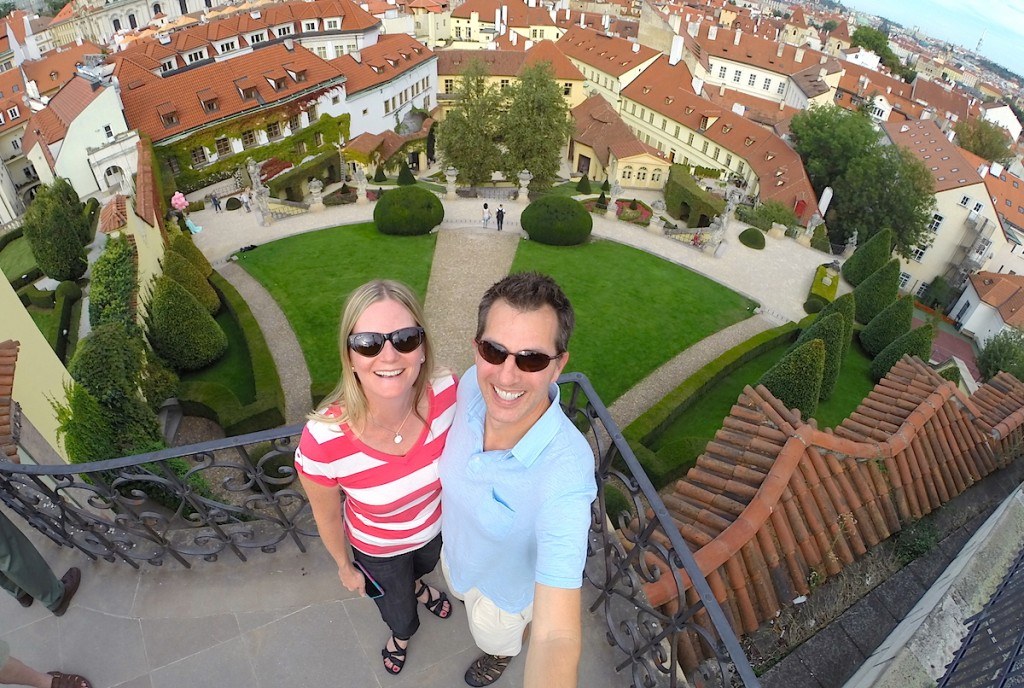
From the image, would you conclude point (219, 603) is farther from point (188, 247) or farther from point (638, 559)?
point (188, 247)

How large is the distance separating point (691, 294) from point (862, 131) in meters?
26.9

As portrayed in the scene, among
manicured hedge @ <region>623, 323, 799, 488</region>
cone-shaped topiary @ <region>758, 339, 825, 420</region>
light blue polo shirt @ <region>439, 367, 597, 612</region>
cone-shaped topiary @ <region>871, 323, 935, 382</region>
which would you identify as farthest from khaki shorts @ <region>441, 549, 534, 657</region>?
cone-shaped topiary @ <region>871, 323, 935, 382</region>

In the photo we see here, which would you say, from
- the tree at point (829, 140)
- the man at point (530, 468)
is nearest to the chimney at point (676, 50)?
the tree at point (829, 140)

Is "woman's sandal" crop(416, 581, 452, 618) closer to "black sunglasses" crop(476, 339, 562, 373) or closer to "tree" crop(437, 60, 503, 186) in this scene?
"black sunglasses" crop(476, 339, 562, 373)

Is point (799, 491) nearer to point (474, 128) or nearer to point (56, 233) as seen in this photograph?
point (56, 233)

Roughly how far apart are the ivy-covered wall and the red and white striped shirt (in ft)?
82.1

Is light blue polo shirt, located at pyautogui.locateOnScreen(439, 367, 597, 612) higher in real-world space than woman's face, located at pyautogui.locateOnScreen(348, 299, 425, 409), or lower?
lower

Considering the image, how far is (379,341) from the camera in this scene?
253cm

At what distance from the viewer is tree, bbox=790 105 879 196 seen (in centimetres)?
3459

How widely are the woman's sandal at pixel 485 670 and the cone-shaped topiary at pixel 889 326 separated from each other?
15972 millimetres

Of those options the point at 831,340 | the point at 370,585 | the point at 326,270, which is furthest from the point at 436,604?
the point at 326,270

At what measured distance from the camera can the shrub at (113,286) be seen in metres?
11.8

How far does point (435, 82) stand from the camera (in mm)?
43281

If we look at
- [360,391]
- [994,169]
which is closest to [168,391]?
[360,391]
